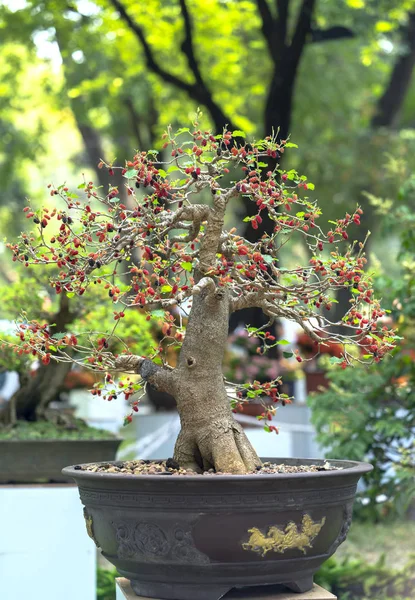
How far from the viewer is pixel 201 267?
2.69m

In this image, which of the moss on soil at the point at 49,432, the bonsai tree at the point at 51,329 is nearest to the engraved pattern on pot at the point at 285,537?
the moss on soil at the point at 49,432

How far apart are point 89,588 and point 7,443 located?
76 centimetres

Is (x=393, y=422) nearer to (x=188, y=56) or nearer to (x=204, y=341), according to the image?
(x=204, y=341)

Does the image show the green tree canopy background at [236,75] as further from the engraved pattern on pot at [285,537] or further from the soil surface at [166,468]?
the engraved pattern on pot at [285,537]

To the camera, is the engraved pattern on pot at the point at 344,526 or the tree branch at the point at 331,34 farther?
the tree branch at the point at 331,34

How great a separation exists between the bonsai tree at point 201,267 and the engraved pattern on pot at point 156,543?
35 cm

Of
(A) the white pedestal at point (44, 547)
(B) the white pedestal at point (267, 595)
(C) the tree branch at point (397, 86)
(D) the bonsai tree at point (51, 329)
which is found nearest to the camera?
(B) the white pedestal at point (267, 595)

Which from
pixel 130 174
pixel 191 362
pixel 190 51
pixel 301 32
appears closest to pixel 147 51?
pixel 190 51

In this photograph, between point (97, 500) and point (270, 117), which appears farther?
point (270, 117)

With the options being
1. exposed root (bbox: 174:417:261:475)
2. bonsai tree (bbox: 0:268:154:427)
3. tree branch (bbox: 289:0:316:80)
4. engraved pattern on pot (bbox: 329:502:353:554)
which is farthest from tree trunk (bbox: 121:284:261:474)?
tree branch (bbox: 289:0:316:80)

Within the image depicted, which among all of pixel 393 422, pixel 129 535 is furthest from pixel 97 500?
pixel 393 422

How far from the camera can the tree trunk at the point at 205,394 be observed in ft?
8.73

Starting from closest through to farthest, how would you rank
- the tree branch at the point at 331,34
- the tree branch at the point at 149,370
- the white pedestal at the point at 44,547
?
the tree branch at the point at 149,370, the white pedestal at the point at 44,547, the tree branch at the point at 331,34

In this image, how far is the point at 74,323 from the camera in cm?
438
